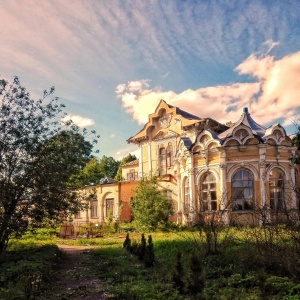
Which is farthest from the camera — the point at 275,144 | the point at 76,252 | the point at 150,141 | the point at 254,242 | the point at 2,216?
the point at 150,141

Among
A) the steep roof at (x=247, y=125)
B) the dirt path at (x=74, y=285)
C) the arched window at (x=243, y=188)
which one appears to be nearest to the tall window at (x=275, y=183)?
the arched window at (x=243, y=188)

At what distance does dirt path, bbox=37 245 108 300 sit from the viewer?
9008 millimetres

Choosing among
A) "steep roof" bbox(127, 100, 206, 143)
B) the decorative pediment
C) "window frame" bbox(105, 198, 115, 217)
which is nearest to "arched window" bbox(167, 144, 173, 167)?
the decorative pediment

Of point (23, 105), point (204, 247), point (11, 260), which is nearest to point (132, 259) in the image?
point (204, 247)

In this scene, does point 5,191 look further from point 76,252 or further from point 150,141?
point 150,141

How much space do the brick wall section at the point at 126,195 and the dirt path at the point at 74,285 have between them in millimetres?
20175

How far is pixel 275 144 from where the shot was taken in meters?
23.6

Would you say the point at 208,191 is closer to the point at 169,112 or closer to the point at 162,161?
the point at 162,161

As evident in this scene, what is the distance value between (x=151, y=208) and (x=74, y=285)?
1544 cm

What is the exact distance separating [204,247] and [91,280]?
12.3 ft

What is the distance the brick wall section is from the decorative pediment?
4550 mm

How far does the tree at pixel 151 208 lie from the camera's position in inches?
1014

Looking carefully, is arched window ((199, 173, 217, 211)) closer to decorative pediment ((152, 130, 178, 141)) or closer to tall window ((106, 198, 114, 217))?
decorative pediment ((152, 130, 178, 141))

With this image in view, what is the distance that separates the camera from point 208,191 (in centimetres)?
2467
